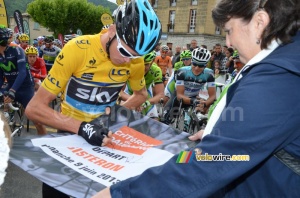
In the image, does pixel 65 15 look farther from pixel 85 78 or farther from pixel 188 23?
pixel 85 78

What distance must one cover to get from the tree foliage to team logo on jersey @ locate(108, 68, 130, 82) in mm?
58248

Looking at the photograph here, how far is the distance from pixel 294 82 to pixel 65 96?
213cm

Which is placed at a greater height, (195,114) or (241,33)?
(241,33)

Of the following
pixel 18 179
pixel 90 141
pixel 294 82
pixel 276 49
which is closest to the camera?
pixel 294 82

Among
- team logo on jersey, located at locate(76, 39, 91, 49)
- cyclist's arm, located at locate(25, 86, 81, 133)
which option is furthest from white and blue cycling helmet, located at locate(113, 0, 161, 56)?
cyclist's arm, located at locate(25, 86, 81, 133)

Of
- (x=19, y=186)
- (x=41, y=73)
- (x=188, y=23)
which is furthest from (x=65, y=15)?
(x=19, y=186)

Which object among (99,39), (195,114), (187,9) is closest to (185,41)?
(187,9)

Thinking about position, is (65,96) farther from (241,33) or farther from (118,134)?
(241,33)

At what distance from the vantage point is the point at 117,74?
2648 mm

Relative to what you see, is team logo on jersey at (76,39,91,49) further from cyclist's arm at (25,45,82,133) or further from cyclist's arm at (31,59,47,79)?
cyclist's arm at (31,59,47,79)

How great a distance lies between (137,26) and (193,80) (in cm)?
417

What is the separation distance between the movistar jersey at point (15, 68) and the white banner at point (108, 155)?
144 inches

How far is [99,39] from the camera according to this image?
2.55 m

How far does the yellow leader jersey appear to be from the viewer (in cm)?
236
